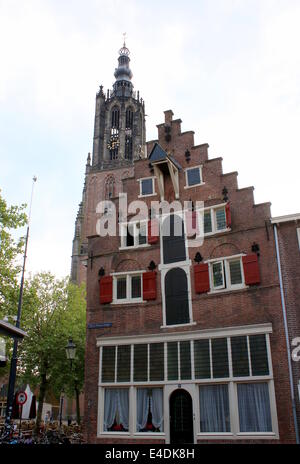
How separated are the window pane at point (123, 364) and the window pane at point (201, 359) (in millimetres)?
3040

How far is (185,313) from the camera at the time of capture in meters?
18.1

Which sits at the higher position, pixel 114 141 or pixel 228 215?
pixel 114 141

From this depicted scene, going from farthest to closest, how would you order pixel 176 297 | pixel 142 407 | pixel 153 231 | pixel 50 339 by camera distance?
pixel 50 339 → pixel 153 231 → pixel 176 297 → pixel 142 407

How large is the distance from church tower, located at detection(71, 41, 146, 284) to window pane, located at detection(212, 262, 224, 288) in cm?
5473

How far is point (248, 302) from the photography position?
17.0m

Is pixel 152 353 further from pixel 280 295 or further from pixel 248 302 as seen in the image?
pixel 280 295

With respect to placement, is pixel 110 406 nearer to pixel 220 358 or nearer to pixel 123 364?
pixel 123 364

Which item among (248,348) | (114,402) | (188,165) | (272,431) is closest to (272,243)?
(248,348)

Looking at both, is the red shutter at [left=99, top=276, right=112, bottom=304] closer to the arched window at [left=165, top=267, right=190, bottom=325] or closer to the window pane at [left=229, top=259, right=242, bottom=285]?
the arched window at [left=165, top=267, right=190, bottom=325]

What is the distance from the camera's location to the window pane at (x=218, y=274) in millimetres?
17938

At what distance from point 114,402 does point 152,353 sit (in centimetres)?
263

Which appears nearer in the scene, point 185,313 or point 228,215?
point 185,313

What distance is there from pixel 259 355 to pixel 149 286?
5.51 m

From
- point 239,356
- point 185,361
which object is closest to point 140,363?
point 185,361
